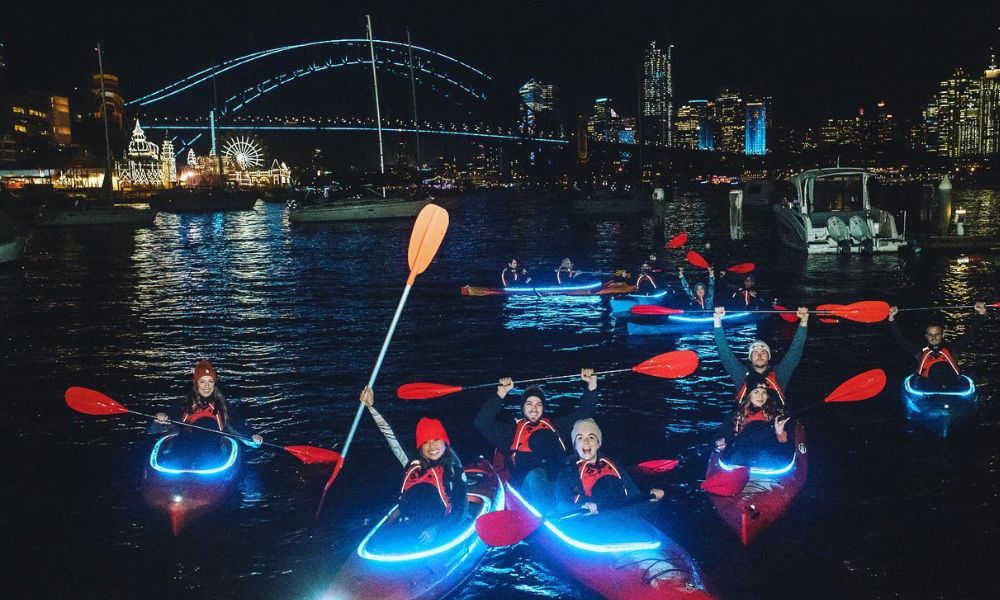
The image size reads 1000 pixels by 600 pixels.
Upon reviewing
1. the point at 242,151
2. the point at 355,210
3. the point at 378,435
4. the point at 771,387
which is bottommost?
the point at 378,435

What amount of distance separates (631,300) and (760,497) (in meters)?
11.3

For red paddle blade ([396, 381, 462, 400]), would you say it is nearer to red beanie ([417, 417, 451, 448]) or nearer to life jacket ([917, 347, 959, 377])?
red beanie ([417, 417, 451, 448])

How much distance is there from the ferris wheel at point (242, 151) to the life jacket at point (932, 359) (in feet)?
409

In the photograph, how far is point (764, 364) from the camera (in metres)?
8.73

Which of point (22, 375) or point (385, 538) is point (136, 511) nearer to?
point (385, 538)

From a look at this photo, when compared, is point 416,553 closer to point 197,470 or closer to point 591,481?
point 591,481

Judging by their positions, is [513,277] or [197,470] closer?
[197,470]

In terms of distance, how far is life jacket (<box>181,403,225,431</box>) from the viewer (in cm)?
915

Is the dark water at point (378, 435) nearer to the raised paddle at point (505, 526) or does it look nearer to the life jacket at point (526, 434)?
the raised paddle at point (505, 526)

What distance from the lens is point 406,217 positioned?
203 ft

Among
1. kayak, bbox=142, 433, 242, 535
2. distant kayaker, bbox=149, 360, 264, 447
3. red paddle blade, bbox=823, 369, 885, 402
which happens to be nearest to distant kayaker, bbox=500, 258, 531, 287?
red paddle blade, bbox=823, 369, 885, 402

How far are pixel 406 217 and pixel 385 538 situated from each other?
5582 cm

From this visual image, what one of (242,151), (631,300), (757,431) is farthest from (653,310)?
(242,151)

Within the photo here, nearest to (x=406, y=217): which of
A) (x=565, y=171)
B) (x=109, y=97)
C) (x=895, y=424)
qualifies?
(x=895, y=424)
